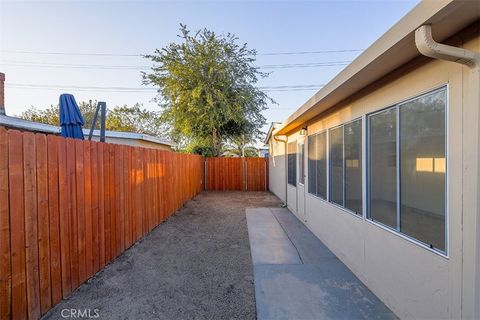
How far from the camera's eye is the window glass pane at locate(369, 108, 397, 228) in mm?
2881

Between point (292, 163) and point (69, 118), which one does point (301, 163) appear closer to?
point (292, 163)

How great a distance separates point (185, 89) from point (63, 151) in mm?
12858

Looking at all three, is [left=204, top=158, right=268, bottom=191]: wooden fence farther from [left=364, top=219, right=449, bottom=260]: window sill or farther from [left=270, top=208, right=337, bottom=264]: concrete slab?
[left=364, top=219, right=449, bottom=260]: window sill

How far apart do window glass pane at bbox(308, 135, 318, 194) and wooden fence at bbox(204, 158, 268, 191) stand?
858cm

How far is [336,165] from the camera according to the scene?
4648 millimetres

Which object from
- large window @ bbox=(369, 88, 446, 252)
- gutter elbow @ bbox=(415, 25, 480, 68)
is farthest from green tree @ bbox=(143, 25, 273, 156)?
gutter elbow @ bbox=(415, 25, 480, 68)

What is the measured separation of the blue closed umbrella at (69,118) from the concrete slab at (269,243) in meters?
3.60

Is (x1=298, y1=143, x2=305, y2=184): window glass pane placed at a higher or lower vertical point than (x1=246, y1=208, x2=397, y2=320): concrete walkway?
higher

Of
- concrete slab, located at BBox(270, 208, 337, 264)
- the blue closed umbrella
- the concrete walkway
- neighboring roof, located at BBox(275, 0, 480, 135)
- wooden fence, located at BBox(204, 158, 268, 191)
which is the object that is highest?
neighboring roof, located at BBox(275, 0, 480, 135)

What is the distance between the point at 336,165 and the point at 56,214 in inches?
168

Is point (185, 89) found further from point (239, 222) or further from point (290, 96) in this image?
point (239, 222)

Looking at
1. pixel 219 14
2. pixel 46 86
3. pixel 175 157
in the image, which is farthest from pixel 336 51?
pixel 46 86

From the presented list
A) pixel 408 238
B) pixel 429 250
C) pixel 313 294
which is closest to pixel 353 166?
pixel 408 238

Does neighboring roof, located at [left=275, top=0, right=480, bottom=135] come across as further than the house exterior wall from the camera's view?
No
